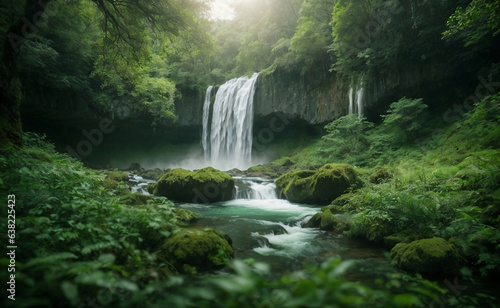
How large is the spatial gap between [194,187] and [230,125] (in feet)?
38.4

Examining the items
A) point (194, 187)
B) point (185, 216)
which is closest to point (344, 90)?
point (194, 187)

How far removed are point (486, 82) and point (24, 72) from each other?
2210 cm

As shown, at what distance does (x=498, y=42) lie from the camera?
37.9 feet

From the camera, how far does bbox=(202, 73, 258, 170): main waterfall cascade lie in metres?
20.5

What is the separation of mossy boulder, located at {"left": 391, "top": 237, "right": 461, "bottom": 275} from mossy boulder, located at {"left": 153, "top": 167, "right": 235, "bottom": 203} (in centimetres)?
693

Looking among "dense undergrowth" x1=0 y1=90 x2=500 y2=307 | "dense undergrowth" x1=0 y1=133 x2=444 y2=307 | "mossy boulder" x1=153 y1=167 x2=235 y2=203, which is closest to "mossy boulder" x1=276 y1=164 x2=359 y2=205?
"dense undergrowth" x1=0 y1=90 x2=500 y2=307

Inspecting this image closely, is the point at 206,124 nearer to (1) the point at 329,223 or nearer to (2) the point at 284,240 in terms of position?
(1) the point at 329,223

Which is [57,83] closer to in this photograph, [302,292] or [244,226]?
[244,226]

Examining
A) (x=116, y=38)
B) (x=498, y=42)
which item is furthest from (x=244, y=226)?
(x=498, y=42)

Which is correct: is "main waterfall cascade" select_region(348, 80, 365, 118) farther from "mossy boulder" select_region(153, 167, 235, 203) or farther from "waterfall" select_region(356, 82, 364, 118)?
"mossy boulder" select_region(153, 167, 235, 203)

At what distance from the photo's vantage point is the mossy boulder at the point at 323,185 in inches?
351

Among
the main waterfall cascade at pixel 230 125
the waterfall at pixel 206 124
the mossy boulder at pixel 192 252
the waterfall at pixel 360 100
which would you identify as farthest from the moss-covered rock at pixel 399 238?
the waterfall at pixel 206 124

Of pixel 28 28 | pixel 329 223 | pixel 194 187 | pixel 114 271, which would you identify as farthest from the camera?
pixel 194 187

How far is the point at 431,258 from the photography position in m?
3.58
